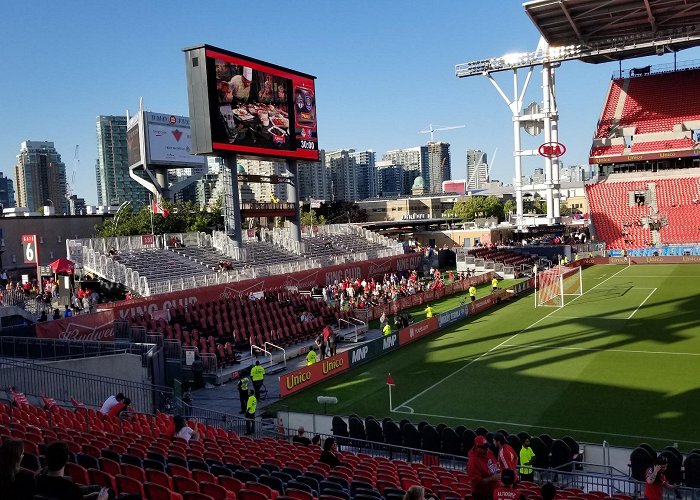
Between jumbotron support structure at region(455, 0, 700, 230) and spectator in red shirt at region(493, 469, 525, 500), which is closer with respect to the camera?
spectator in red shirt at region(493, 469, 525, 500)

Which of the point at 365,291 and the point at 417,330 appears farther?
the point at 365,291

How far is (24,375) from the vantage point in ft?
57.7

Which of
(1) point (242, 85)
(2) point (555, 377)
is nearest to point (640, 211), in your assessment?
(1) point (242, 85)

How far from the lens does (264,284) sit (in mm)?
37438

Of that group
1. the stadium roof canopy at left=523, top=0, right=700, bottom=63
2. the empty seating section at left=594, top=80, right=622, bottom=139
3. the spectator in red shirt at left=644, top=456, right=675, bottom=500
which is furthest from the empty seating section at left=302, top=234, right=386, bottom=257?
the spectator in red shirt at left=644, top=456, right=675, bottom=500

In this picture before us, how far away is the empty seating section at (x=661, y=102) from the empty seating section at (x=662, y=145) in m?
2.10

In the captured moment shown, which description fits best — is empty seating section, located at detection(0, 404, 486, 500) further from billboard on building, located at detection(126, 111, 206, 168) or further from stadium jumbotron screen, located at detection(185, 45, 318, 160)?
billboard on building, located at detection(126, 111, 206, 168)

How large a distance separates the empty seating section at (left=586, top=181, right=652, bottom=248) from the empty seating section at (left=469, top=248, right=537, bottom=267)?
32.1 ft

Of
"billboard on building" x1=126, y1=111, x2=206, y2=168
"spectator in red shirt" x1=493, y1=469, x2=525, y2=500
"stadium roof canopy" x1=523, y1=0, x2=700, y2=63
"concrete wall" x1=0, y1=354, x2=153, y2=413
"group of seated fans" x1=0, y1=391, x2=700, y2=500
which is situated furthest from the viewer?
"billboard on building" x1=126, y1=111, x2=206, y2=168

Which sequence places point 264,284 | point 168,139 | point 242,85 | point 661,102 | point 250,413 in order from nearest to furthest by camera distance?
point 250,413, point 264,284, point 242,85, point 661,102, point 168,139

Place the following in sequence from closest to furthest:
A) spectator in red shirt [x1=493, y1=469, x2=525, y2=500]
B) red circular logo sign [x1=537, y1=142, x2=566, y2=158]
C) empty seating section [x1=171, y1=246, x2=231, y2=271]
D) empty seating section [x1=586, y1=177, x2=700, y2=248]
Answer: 1. spectator in red shirt [x1=493, y1=469, x2=525, y2=500]
2. empty seating section [x1=171, y1=246, x2=231, y2=271]
3. red circular logo sign [x1=537, y1=142, x2=566, y2=158]
4. empty seating section [x1=586, y1=177, x2=700, y2=248]

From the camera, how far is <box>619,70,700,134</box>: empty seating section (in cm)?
6888

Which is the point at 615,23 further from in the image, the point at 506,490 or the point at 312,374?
the point at 506,490

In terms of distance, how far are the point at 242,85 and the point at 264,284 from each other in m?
12.6
